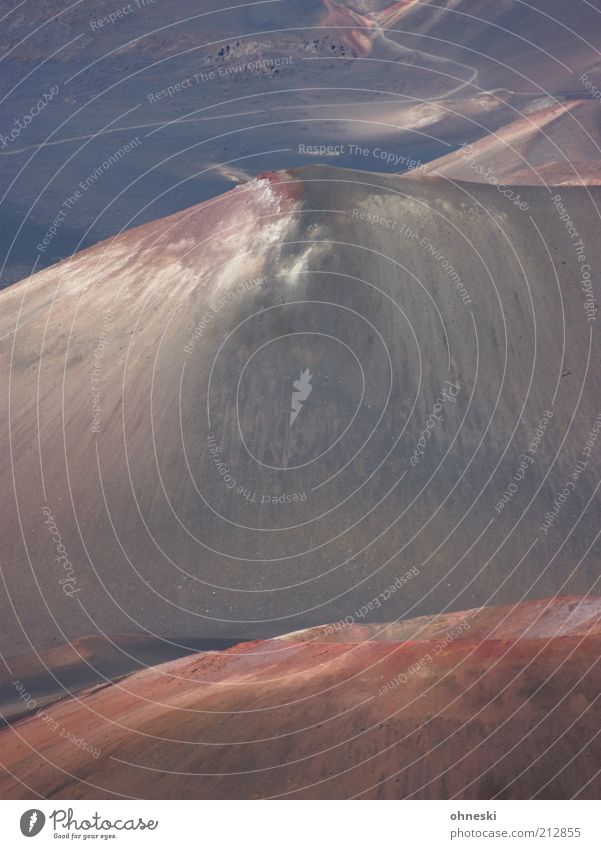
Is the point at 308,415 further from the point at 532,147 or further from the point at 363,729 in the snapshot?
the point at 532,147

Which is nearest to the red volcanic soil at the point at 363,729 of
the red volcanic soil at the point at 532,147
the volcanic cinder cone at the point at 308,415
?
the volcanic cinder cone at the point at 308,415

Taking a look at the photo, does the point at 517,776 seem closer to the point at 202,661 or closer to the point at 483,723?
the point at 483,723

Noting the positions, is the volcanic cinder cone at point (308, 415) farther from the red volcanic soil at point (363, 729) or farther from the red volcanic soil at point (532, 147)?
the red volcanic soil at point (532, 147)

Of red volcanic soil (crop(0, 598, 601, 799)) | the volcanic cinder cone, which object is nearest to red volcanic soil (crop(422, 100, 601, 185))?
the volcanic cinder cone

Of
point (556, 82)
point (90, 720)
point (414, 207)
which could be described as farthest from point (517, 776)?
point (556, 82)

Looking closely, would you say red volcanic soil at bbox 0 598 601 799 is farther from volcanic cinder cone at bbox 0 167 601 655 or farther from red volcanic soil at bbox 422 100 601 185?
red volcanic soil at bbox 422 100 601 185

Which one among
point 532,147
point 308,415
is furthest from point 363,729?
point 532,147
